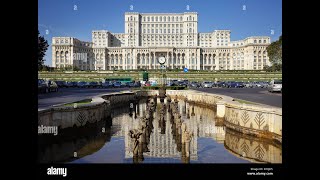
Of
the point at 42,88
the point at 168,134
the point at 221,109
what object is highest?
the point at 42,88

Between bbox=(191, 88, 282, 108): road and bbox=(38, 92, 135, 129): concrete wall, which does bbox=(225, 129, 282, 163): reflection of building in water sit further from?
bbox=(38, 92, 135, 129): concrete wall

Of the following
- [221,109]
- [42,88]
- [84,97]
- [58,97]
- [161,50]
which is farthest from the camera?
[161,50]

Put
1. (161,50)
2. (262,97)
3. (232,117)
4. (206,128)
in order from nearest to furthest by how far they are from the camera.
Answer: (232,117)
(206,128)
(262,97)
(161,50)

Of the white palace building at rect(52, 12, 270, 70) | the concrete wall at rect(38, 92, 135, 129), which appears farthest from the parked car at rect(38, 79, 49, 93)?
the white palace building at rect(52, 12, 270, 70)

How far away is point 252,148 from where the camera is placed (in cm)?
1622

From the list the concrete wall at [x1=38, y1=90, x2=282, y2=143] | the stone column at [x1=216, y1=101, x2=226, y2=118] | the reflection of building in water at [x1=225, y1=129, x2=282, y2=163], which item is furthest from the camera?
the stone column at [x1=216, y1=101, x2=226, y2=118]

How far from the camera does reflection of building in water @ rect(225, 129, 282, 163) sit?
1421cm

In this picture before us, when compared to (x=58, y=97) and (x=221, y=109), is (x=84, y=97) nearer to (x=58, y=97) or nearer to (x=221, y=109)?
(x=58, y=97)

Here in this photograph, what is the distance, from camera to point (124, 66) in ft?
650
